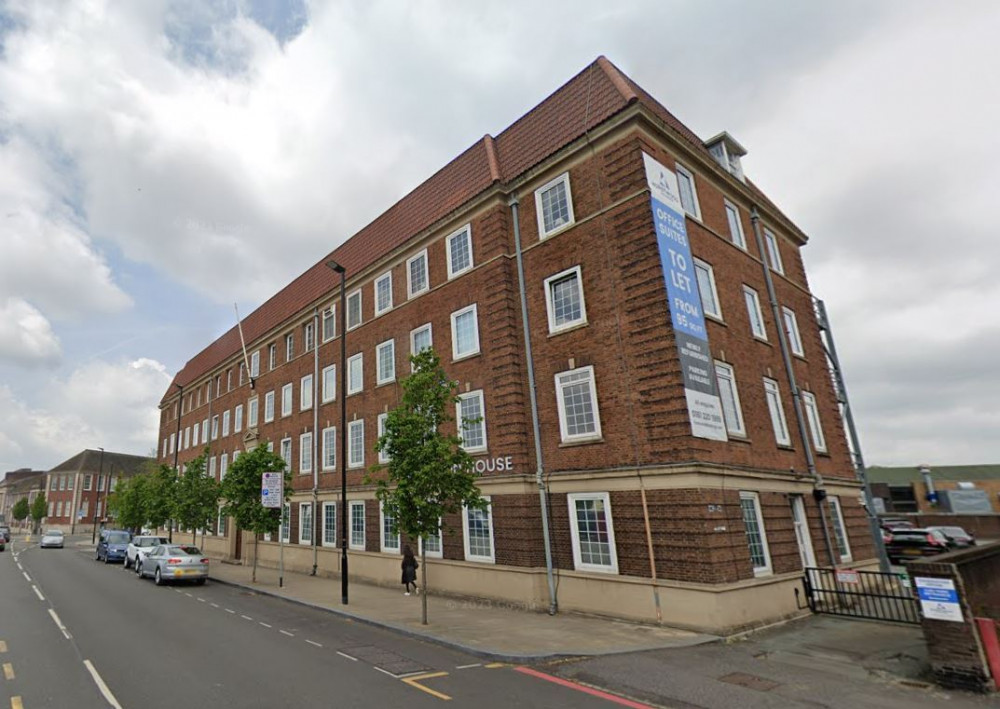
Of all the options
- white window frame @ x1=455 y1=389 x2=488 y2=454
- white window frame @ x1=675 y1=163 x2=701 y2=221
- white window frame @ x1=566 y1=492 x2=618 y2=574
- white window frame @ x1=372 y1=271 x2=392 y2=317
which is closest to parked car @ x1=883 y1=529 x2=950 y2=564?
white window frame @ x1=566 y1=492 x2=618 y2=574

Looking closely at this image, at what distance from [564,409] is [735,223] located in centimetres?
1021

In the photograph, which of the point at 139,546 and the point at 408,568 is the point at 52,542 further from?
the point at 408,568

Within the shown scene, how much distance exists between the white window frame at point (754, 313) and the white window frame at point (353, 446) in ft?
53.8

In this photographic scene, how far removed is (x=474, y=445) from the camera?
1831 cm

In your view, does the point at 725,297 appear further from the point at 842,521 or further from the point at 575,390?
the point at 842,521

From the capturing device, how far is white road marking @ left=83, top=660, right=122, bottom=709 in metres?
7.68

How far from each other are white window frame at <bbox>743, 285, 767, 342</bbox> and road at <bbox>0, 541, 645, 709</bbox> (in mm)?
13879

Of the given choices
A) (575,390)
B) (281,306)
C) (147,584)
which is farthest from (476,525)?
(281,306)

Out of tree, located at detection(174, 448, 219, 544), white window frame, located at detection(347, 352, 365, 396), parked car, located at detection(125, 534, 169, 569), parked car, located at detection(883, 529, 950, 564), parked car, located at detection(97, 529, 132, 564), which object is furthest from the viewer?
parked car, located at detection(97, 529, 132, 564)

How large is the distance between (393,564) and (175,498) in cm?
2021

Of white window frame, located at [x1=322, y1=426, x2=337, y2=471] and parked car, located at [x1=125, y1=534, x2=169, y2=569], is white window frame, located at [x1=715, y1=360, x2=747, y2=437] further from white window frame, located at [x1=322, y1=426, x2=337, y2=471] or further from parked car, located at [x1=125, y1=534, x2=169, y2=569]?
parked car, located at [x1=125, y1=534, x2=169, y2=569]

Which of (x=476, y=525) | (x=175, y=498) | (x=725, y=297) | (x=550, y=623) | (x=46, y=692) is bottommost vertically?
(x=550, y=623)

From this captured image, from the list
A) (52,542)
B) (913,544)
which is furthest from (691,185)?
(52,542)

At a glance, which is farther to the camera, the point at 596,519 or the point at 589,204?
the point at 589,204
